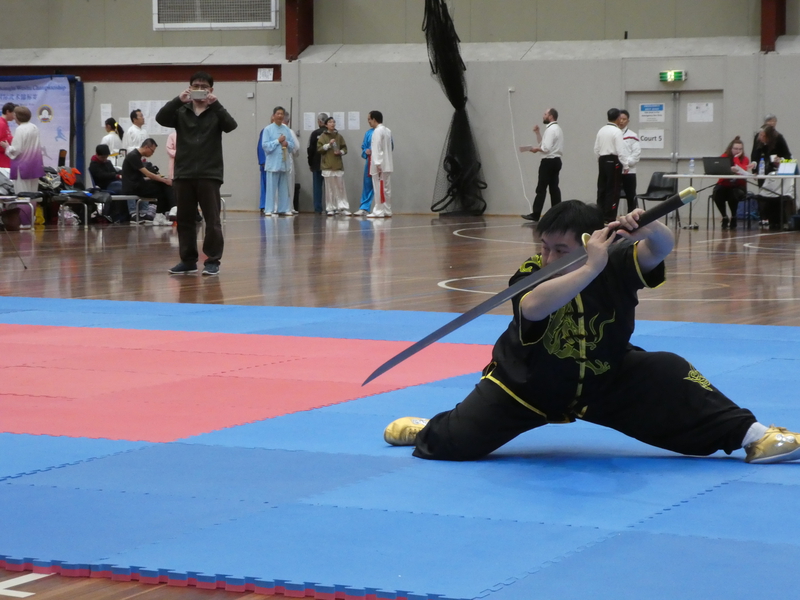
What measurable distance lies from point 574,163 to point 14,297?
49.8 feet

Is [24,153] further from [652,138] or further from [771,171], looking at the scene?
[771,171]

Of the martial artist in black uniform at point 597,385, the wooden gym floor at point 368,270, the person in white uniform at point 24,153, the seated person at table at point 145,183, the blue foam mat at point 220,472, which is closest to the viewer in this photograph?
the blue foam mat at point 220,472

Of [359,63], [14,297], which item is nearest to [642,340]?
[14,297]

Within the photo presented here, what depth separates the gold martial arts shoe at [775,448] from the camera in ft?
12.1

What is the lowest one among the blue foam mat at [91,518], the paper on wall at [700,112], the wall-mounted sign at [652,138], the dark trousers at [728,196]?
the blue foam mat at [91,518]

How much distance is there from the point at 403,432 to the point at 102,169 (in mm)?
15979

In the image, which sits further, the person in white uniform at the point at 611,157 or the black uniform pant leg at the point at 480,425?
the person in white uniform at the point at 611,157

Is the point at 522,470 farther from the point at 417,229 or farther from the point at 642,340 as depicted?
the point at 417,229

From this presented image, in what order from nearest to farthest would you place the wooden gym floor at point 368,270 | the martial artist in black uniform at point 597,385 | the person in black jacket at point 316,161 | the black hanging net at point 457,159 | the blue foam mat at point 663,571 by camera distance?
the blue foam mat at point 663,571 → the martial artist in black uniform at point 597,385 → the wooden gym floor at point 368,270 → the black hanging net at point 457,159 → the person in black jacket at point 316,161

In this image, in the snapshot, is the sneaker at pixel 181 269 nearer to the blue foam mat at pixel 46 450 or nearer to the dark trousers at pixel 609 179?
the blue foam mat at pixel 46 450

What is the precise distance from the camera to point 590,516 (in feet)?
10.2

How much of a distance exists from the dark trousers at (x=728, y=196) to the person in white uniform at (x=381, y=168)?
625 cm

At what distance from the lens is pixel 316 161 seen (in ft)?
76.9

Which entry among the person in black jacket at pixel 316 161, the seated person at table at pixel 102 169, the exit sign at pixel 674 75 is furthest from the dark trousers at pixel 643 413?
the person in black jacket at pixel 316 161
